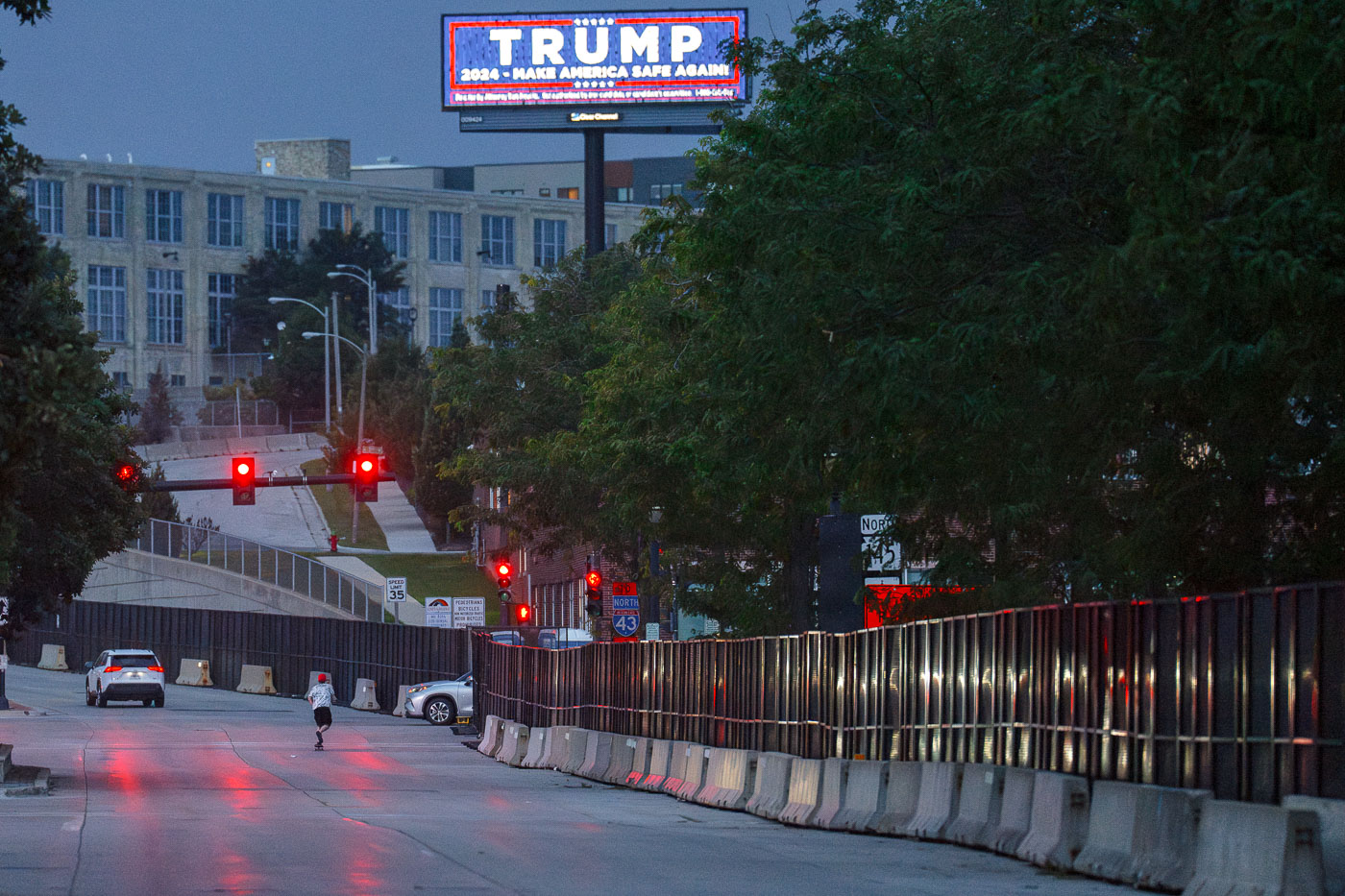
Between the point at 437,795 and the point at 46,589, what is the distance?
9.46m

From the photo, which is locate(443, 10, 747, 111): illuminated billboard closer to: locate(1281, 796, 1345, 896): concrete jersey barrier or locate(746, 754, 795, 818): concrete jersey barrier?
locate(746, 754, 795, 818): concrete jersey barrier

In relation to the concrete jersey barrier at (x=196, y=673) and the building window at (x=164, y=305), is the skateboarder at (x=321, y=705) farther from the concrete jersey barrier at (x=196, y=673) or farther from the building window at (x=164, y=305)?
the building window at (x=164, y=305)

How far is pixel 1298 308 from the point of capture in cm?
1380

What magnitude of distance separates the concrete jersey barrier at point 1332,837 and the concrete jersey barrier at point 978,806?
15.1 ft

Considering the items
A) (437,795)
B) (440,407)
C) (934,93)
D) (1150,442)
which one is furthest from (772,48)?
(440,407)

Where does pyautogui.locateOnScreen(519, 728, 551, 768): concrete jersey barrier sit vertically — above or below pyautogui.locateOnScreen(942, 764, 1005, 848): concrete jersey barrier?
below

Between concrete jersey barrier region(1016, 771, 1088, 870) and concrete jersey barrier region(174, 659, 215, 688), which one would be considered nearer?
concrete jersey barrier region(1016, 771, 1088, 870)

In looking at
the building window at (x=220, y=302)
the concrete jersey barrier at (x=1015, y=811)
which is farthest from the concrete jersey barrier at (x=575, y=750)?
the building window at (x=220, y=302)

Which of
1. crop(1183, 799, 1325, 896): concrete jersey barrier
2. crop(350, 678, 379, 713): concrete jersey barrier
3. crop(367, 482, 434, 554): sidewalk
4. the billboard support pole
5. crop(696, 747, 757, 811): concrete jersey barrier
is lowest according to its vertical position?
crop(350, 678, 379, 713): concrete jersey barrier

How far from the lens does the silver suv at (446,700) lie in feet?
163

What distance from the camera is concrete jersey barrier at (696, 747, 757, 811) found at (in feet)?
73.5

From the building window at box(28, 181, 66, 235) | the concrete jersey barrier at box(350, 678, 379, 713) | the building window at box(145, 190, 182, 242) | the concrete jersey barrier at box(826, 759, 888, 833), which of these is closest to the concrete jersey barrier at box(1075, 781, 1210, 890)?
the concrete jersey barrier at box(826, 759, 888, 833)

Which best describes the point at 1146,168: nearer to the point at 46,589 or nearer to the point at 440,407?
the point at 46,589

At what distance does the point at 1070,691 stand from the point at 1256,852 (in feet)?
15.0
